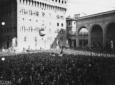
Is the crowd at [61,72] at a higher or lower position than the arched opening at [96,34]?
lower

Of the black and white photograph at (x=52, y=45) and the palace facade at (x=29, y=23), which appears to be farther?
the palace facade at (x=29, y=23)

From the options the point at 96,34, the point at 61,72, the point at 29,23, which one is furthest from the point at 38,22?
the point at 61,72

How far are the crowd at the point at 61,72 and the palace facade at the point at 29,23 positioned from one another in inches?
1056

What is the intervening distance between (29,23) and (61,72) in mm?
33823

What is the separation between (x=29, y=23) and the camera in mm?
44969

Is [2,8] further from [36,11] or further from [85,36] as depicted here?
[85,36]

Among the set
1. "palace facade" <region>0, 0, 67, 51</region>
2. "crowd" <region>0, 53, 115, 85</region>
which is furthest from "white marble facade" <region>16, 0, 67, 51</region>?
"crowd" <region>0, 53, 115, 85</region>

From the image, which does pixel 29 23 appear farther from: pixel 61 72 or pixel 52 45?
pixel 61 72

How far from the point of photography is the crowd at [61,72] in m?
12.6

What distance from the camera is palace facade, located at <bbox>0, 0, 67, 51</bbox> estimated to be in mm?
42812

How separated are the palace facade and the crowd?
88.0 feet

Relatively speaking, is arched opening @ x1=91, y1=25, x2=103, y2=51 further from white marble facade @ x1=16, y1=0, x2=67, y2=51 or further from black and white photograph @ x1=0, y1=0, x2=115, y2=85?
white marble facade @ x1=16, y1=0, x2=67, y2=51

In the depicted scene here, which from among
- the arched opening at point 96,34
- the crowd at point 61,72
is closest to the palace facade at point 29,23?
the arched opening at point 96,34

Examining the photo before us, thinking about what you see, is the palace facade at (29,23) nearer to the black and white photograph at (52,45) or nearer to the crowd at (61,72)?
the black and white photograph at (52,45)
